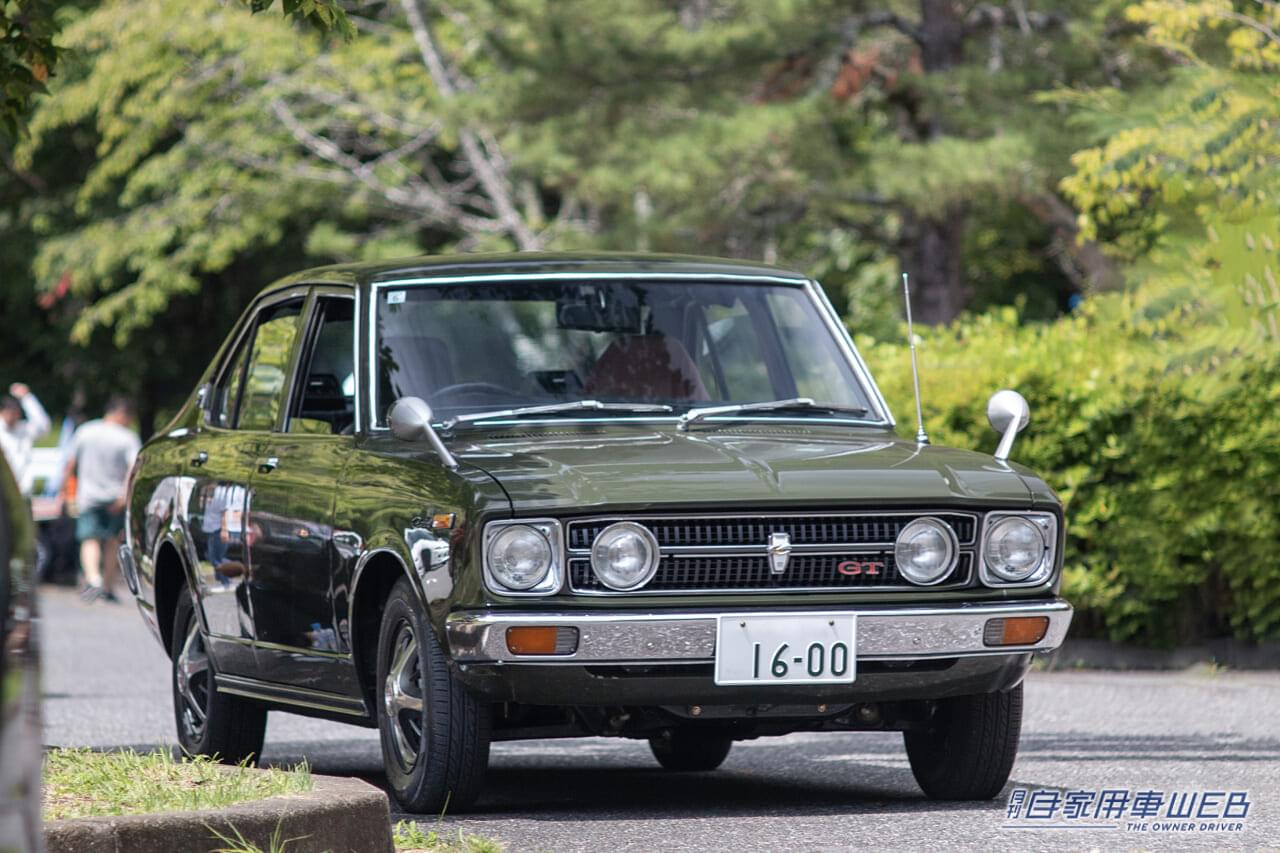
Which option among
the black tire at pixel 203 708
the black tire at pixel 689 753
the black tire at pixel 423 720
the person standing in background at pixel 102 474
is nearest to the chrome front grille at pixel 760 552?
the black tire at pixel 423 720

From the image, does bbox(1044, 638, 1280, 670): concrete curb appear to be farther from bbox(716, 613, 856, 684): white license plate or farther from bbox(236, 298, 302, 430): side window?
bbox(716, 613, 856, 684): white license plate

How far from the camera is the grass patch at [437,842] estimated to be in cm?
611

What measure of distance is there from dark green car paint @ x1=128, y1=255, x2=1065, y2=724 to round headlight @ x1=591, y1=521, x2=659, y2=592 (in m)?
0.05

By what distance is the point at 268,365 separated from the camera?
8.81 m

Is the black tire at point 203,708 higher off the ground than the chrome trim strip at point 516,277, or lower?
lower

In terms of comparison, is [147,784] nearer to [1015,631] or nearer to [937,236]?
[1015,631]

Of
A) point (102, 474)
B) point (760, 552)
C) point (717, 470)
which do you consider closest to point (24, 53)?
point (717, 470)

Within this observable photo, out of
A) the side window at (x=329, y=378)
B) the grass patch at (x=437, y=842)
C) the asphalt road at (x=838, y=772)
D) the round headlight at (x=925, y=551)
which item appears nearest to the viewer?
the grass patch at (x=437, y=842)

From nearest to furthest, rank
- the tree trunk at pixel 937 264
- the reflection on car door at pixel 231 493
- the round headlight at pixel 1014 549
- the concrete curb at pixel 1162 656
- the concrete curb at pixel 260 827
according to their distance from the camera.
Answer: the concrete curb at pixel 260 827, the round headlight at pixel 1014 549, the reflection on car door at pixel 231 493, the concrete curb at pixel 1162 656, the tree trunk at pixel 937 264

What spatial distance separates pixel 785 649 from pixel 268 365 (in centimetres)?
292

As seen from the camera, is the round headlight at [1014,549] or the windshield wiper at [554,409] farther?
the windshield wiper at [554,409]

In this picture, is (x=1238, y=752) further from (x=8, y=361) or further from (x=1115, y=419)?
(x=8, y=361)

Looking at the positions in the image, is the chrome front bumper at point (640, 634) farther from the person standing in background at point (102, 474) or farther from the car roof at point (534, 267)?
the person standing in background at point (102, 474)

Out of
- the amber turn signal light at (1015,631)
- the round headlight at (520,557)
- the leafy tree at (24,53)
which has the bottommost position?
the amber turn signal light at (1015,631)
